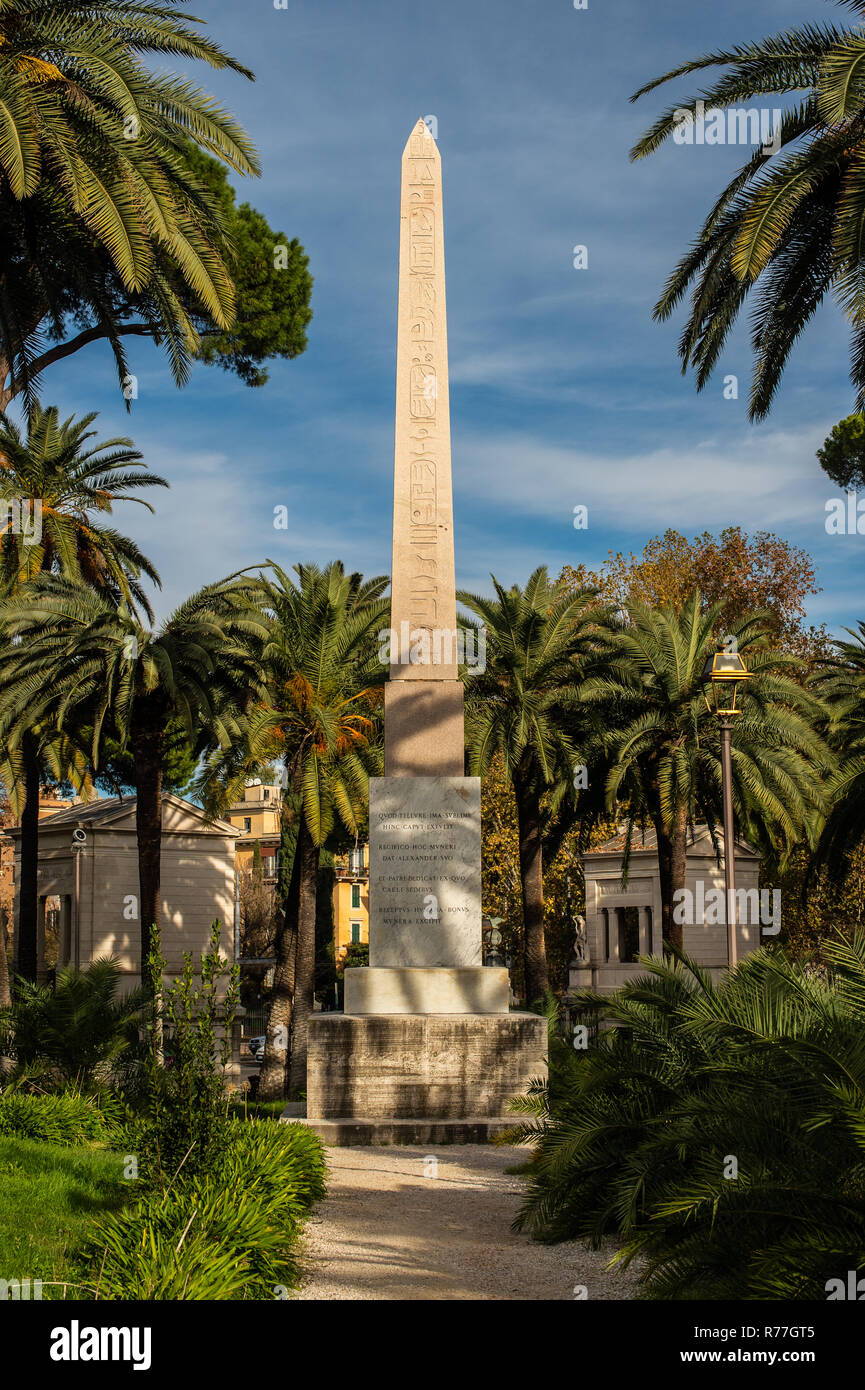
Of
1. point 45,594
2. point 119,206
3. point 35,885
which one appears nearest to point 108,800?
point 35,885

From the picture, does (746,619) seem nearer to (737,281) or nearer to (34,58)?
(737,281)

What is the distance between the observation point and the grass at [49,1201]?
558 cm

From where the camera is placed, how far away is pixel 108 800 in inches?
1222

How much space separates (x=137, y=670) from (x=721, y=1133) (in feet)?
49.0

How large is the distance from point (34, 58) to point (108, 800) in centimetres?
2108

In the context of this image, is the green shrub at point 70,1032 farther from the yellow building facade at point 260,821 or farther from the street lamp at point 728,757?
the yellow building facade at point 260,821

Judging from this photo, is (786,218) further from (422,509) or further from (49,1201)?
(49,1201)

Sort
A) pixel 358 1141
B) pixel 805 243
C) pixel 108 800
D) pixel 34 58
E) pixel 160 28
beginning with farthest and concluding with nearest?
pixel 108 800 → pixel 805 243 → pixel 160 28 → pixel 34 58 → pixel 358 1141

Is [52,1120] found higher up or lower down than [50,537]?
lower down

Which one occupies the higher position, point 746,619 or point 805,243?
point 805,243

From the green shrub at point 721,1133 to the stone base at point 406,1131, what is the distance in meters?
2.44

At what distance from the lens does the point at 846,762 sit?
20656 mm

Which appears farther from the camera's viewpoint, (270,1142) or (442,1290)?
(270,1142)

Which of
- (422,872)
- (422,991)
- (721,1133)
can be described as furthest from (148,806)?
(721,1133)
